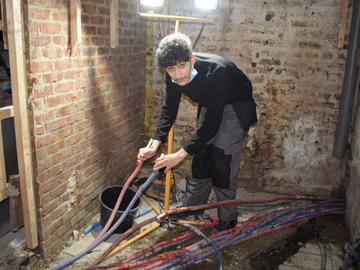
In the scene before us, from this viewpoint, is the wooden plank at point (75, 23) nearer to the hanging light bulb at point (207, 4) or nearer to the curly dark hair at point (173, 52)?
the curly dark hair at point (173, 52)

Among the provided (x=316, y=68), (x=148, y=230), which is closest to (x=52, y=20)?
(x=148, y=230)

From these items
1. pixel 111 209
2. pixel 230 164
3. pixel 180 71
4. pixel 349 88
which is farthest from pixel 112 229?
pixel 349 88

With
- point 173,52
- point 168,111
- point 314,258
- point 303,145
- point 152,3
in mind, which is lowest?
point 314,258

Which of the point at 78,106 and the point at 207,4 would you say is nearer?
the point at 78,106

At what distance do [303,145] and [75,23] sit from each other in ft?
7.59

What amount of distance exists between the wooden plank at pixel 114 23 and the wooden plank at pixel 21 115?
3.05ft

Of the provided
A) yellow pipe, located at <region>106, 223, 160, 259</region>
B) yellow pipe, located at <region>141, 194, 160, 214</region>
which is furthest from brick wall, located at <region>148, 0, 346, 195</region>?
yellow pipe, located at <region>106, 223, 160, 259</region>

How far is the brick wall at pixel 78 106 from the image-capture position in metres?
2.00

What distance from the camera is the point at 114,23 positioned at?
2668 mm

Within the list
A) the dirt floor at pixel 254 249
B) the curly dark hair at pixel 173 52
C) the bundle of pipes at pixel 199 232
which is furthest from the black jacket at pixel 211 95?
the dirt floor at pixel 254 249

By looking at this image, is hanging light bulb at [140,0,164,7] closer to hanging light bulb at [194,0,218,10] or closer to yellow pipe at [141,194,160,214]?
hanging light bulb at [194,0,218,10]

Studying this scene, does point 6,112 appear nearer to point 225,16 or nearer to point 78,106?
point 78,106

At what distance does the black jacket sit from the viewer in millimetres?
2143

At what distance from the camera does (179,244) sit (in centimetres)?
249
